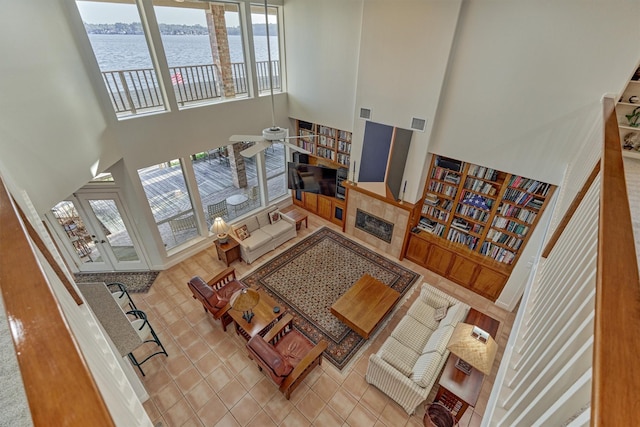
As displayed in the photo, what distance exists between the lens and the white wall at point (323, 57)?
556cm

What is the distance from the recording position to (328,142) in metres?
7.00

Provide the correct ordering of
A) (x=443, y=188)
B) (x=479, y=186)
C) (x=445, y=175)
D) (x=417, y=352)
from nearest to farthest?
(x=417, y=352)
(x=479, y=186)
(x=445, y=175)
(x=443, y=188)

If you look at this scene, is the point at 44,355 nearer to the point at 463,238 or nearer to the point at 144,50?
the point at 144,50

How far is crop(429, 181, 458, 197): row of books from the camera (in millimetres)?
5484

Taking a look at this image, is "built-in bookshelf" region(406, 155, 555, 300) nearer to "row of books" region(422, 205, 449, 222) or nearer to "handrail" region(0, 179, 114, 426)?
"row of books" region(422, 205, 449, 222)

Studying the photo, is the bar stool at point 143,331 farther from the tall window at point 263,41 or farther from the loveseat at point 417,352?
the tall window at point 263,41

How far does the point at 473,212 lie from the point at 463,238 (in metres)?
0.61

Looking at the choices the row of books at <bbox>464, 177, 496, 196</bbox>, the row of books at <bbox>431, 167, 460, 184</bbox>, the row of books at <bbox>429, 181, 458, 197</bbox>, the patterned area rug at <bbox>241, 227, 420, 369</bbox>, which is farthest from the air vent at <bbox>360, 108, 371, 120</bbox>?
the patterned area rug at <bbox>241, 227, 420, 369</bbox>

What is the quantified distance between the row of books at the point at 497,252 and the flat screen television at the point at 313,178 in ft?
11.2

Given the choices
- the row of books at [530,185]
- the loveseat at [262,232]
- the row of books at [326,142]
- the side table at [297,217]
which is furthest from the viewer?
the side table at [297,217]

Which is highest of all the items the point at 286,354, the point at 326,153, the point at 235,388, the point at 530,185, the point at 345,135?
the point at 345,135

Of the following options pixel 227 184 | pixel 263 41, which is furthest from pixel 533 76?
pixel 227 184

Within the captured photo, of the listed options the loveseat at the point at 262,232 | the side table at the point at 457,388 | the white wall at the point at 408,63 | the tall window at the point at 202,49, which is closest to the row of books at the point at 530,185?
the white wall at the point at 408,63

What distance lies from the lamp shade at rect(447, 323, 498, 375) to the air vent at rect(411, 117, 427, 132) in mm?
3322
